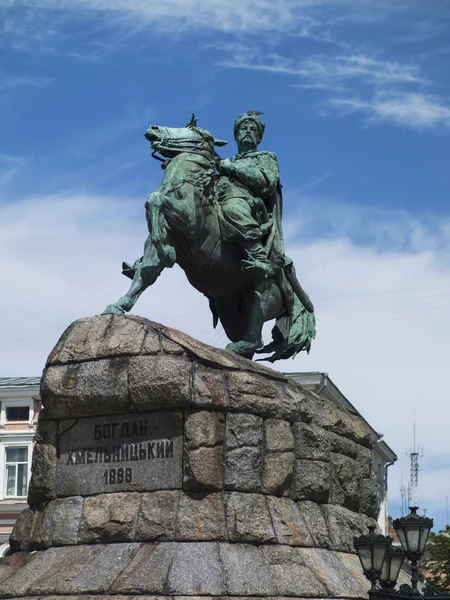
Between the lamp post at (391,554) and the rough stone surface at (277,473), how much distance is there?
3.15 ft

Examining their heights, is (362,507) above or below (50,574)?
above

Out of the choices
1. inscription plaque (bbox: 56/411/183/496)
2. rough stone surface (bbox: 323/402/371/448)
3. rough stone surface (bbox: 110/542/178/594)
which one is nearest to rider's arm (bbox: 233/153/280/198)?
rough stone surface (bbox: 323/402/371/448)

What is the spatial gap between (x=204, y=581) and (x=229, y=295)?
4.30 metres

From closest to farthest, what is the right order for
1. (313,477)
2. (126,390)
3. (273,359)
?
(126,390)
(313,477)
(273,359)

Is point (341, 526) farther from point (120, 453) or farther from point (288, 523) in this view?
point (120, 453)

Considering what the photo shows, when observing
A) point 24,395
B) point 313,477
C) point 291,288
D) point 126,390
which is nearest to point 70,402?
point 126,390

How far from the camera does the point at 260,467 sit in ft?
41.7

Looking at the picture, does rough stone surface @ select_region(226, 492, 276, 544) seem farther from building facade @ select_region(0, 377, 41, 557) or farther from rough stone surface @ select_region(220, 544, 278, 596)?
building facade @ select_region(0, 377, 41, 557)

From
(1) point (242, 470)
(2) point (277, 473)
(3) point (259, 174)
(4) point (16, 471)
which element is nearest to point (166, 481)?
(1) point (242, 470)

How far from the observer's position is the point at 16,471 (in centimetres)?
4556

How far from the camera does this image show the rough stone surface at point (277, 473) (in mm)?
12734

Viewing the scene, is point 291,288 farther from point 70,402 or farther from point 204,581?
point 204,581

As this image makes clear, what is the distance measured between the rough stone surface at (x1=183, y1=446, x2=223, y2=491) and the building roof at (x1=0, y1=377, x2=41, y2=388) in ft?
113

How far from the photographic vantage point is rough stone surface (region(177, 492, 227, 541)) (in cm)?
1207
